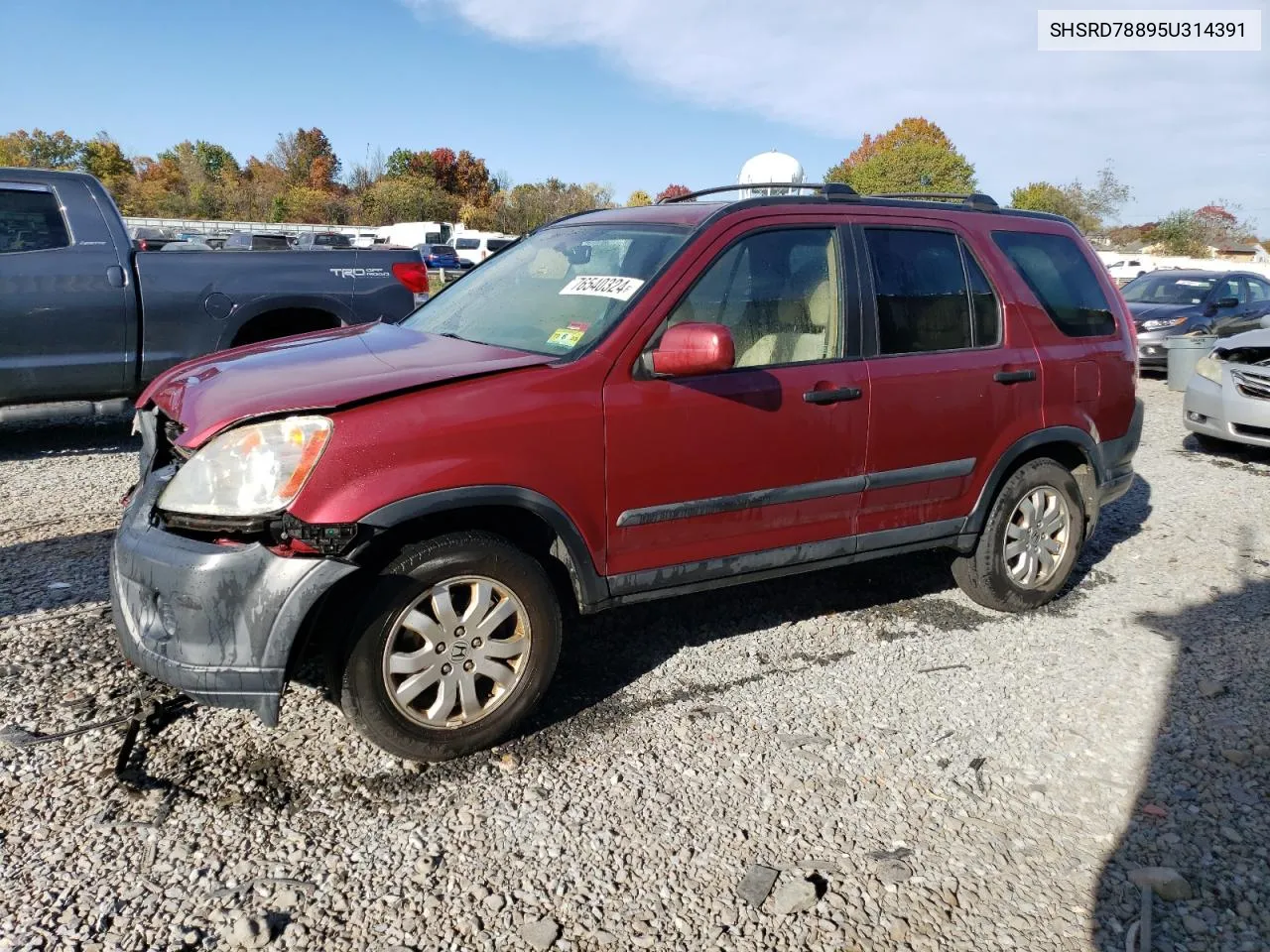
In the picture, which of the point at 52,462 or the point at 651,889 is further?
the point at 52,462

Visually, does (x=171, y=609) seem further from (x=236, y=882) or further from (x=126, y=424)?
(x=126, y=424)

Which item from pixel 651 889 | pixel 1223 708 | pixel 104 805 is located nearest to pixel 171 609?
pixel 104 805

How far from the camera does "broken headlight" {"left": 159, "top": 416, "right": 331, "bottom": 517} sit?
281 centimetres

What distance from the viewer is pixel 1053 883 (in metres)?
2.66

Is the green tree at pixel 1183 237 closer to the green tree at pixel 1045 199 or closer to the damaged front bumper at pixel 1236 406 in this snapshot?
the green tree at pixel 1045 199

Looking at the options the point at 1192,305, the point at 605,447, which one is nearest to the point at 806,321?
the point at 605,447

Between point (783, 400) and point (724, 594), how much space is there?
1.44m

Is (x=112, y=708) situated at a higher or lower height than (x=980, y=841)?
higher

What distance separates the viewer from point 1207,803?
3.07 m

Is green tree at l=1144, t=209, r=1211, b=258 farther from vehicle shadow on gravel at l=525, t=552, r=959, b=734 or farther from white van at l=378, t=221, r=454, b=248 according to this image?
vehicle shadow on gravel at l=525, t=552, r=959, b=734

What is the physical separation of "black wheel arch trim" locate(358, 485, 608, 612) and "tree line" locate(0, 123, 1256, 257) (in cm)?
4983

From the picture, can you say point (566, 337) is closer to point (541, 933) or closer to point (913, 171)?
point (541, 933)

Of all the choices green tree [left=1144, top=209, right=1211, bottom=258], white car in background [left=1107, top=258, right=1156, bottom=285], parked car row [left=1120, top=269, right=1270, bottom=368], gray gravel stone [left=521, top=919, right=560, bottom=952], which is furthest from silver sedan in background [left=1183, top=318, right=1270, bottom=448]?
green tree [left=1144, top=209, right=1211, bottom=258]

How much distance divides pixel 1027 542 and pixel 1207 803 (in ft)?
5.61
